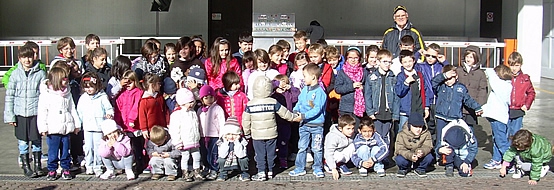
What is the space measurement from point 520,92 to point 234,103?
3.20 meters

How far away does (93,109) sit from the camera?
747 centimetres

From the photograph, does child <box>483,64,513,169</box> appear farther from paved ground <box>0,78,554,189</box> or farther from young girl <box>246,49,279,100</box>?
young girl <box>246,49,279,100</box>

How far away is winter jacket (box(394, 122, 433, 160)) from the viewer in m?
7.50

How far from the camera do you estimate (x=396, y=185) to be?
7.33 meters

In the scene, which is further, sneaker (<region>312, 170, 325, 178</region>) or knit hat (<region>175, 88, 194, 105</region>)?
sneaker (<region>312, 170, 325, 178</region>)

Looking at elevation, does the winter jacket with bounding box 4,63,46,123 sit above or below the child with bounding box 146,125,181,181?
above

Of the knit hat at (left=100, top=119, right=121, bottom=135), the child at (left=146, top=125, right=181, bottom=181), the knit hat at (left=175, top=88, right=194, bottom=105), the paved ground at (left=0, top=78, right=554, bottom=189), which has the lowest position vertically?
the paved ground at (left=0, top=78, right=554, bottom=189)

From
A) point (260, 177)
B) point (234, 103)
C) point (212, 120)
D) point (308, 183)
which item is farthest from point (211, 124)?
point (308, 183)

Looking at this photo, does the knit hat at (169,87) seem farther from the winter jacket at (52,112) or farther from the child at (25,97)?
the child at (25,97)

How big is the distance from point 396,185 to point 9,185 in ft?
13.3

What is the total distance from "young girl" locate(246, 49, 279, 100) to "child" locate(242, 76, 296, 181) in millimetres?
617

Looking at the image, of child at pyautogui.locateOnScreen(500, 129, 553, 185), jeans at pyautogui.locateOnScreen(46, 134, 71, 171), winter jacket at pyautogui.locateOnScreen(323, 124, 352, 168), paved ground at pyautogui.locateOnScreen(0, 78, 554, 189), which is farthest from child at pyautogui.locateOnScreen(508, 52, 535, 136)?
jeans at pyautogui.locateOnScreen(46, 134, 71, 171)

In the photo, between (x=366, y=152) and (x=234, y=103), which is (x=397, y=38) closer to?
(x=366, y=152)

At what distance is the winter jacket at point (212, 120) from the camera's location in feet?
25.0
